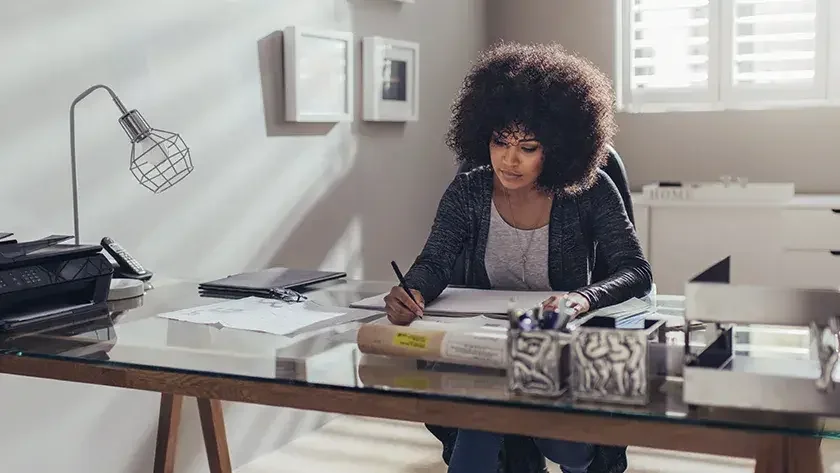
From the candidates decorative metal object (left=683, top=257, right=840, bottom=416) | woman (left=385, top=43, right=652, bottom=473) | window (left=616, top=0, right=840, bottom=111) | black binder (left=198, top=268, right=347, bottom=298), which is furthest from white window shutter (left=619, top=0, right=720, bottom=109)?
decorative metal object (left=683, top=257, right=840, bottom=416)

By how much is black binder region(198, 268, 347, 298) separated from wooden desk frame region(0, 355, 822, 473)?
0.54 meters

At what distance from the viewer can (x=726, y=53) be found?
423cm

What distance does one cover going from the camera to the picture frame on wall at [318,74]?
3.08 m

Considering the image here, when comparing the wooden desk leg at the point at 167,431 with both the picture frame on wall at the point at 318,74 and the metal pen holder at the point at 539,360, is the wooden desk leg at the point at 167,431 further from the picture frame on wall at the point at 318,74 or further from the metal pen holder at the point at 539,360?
the metal pen holder at the point at 539,360

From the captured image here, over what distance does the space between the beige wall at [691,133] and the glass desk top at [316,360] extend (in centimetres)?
285

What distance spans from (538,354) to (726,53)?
3.38 m

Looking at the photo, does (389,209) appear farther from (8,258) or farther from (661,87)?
(8,258)

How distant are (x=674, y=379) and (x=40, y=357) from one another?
999mm

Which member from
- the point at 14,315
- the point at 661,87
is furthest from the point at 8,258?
the point at 661,87

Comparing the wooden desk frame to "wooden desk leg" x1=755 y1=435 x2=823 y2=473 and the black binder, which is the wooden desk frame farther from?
the black binder

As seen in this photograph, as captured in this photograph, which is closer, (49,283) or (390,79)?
(49,283)

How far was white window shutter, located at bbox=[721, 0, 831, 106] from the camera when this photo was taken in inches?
161

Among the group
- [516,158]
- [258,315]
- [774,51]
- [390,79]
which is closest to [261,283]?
[258,315]

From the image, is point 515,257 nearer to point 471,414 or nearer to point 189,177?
point 471,414
